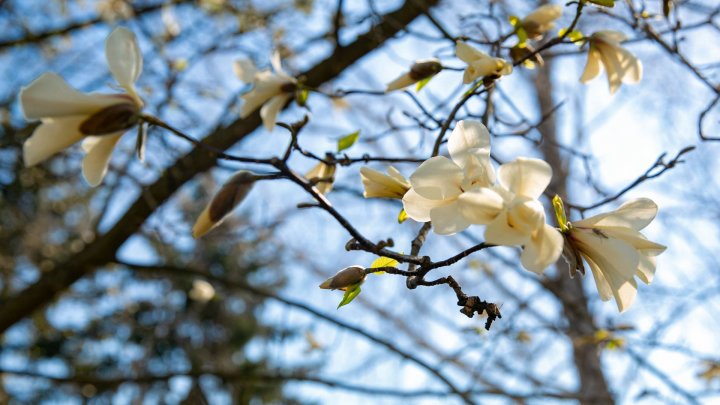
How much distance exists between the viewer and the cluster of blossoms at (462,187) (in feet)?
2.01

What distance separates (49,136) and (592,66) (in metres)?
0.85

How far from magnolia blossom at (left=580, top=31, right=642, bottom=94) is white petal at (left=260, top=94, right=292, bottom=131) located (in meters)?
0.52

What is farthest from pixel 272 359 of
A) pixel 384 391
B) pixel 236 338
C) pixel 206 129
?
pixel 384 391

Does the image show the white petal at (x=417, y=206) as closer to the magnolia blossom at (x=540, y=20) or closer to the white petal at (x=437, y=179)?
the white petal at (x=437, y=179)

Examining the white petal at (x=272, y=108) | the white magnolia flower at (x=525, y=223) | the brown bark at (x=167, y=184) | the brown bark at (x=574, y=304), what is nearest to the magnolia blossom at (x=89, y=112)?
the white petal at (x=272, y=108)

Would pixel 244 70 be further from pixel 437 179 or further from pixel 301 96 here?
pixel 437 179

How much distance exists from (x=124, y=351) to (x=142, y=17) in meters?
2.74

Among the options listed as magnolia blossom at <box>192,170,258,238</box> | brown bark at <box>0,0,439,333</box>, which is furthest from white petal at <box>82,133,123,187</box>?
brown bark at <box>0,0,439,333</box>

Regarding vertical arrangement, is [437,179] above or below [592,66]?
above

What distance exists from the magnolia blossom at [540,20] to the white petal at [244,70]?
50cm

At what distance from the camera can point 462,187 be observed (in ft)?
2.19

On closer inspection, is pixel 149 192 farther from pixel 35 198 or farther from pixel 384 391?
pixel 35 198

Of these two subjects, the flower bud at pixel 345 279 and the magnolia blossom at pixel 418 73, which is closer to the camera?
the flower bud at pixel 345 279

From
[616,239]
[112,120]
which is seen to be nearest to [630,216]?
[616,239]
